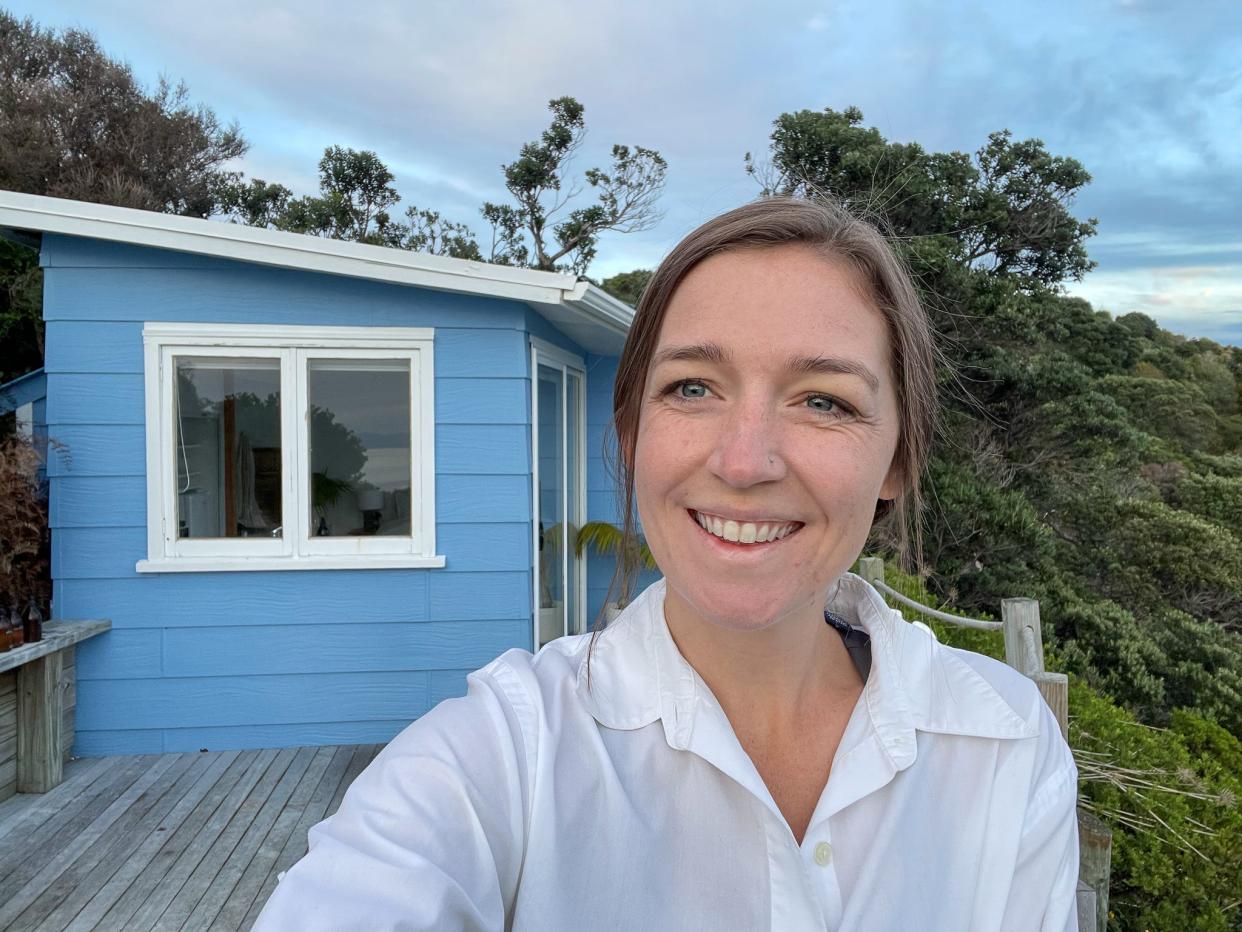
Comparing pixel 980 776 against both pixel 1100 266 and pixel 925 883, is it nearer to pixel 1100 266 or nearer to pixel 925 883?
pixel 925 883

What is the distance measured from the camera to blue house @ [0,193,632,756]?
456cm

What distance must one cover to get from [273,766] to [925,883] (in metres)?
4.40

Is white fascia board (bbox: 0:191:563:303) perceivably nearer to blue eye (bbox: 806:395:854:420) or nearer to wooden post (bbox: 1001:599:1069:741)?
wooden post (bbox: 1001:599:1069:741)

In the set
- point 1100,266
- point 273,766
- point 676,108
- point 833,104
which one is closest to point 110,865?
point 273,766

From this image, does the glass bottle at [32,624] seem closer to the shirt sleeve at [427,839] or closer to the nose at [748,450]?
the shirt sleeve at [427,839]

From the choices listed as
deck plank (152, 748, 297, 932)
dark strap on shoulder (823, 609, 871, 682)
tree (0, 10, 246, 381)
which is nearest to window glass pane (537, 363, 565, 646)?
deck plank (152, 748, 297, 932)

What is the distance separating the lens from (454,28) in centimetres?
1545

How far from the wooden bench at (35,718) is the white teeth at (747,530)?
4232 mm

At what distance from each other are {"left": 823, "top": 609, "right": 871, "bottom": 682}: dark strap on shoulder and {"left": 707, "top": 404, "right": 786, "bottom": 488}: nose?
0.47 meters

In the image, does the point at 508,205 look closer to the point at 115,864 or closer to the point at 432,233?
the point at 432,233

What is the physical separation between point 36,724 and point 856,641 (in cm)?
451

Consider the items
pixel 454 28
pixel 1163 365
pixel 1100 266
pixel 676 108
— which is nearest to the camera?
pixel 676 108

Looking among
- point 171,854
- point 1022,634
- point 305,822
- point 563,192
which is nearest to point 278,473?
point 305,822

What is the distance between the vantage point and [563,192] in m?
19.3
